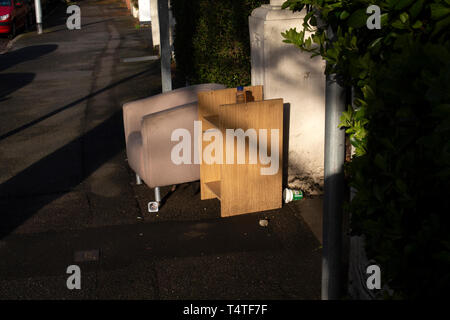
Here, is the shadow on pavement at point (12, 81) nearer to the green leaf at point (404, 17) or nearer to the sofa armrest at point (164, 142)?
the sofa armrest at point (164, 142)

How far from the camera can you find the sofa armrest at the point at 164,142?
18.7ft

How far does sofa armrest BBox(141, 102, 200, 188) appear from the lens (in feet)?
18.7

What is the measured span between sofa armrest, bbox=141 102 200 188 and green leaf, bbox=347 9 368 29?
351cm

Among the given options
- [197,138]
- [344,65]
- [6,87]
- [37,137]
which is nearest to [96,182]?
[197,138]

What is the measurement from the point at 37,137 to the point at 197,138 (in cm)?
389

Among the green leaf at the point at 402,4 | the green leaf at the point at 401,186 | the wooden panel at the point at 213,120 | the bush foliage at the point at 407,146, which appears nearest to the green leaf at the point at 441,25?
the bush foliage at the point at 407,146

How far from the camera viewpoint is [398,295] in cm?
226

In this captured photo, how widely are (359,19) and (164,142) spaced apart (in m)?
3.64

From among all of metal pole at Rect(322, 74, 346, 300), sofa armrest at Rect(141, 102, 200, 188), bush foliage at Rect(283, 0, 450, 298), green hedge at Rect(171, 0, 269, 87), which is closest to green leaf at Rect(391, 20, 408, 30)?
bush foliage at Rect(283, 0, 450, 298)

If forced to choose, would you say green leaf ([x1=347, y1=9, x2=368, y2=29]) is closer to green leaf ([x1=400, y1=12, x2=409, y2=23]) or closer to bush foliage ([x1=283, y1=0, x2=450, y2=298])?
bush foliage ([x1=283, y1=0, x2=450, y2=298])

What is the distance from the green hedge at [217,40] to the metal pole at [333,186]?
3705 mm

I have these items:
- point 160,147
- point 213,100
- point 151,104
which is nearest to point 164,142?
point 160,147

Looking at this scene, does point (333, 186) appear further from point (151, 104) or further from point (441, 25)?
point (151, 104)
